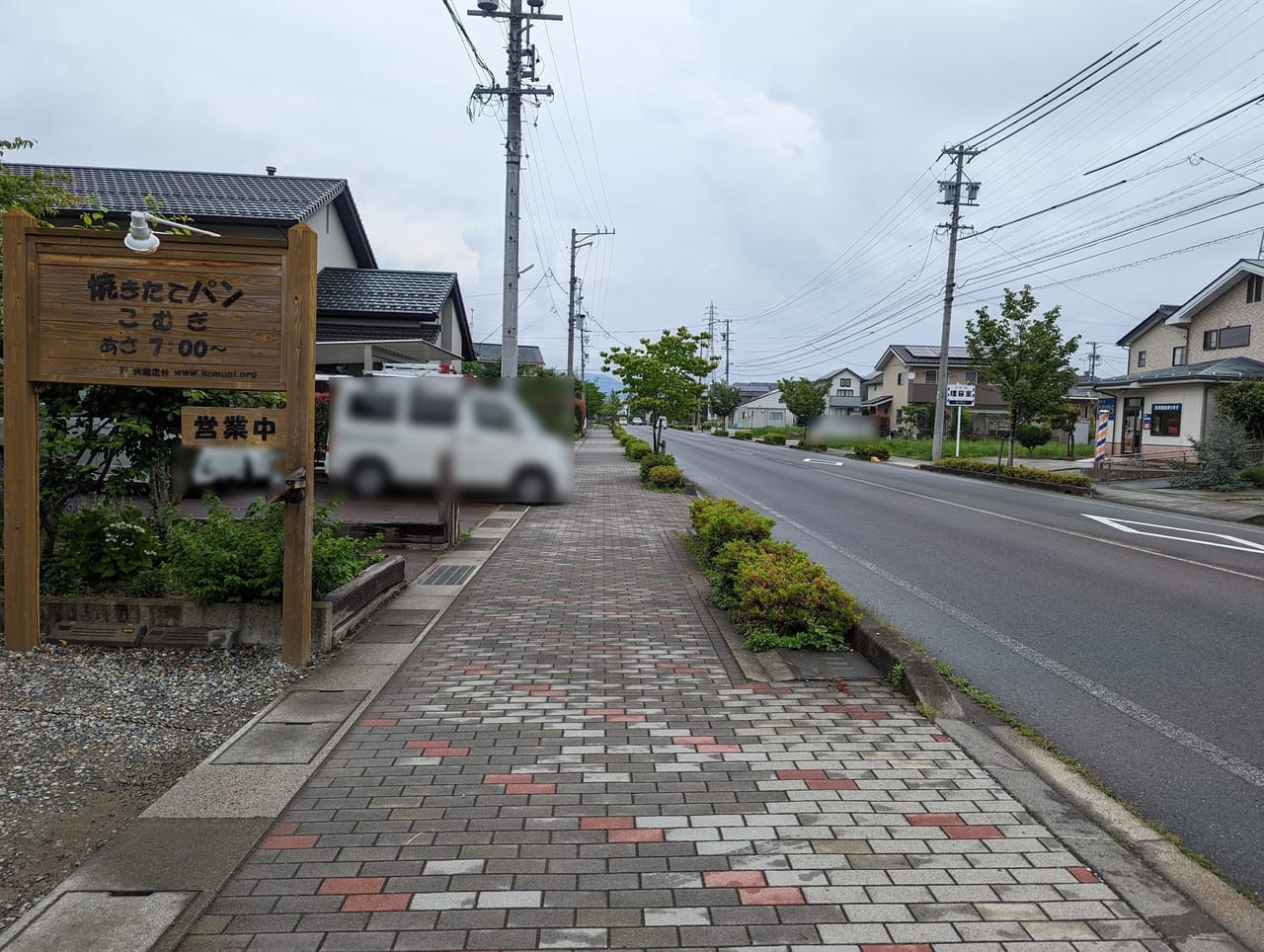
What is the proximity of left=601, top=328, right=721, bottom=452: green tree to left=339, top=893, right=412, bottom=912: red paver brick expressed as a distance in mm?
21563

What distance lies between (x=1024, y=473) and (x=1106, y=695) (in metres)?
22.1

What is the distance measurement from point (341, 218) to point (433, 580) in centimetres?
1839

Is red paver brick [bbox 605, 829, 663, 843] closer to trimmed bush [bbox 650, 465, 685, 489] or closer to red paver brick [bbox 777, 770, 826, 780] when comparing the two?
red paver brick [bbox 777, 770, 826, 780]

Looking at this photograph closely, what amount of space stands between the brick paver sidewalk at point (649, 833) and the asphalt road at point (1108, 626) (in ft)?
3.09

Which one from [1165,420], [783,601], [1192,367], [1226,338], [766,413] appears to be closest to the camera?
[783,601]

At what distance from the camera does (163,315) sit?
550cm

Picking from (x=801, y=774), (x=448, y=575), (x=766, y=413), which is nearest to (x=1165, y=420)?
(x=448, y=575)

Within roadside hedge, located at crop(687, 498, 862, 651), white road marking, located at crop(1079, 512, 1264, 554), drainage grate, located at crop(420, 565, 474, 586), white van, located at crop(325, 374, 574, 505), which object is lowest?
drainage grate, located at crop(420, 565, 474, 586)

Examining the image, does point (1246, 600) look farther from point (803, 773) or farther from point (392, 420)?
point (392, 420)

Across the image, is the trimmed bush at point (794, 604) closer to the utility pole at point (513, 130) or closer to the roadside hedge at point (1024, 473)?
the utility pole at point (513, 130)

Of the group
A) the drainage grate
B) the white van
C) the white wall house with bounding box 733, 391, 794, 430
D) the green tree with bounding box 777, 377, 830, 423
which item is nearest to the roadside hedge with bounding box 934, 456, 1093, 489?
the white van

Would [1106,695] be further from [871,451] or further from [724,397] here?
[724,397]

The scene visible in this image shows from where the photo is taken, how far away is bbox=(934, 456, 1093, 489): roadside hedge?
928 inches

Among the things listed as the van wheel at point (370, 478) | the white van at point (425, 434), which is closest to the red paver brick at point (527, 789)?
the white van at point (425, 434)
